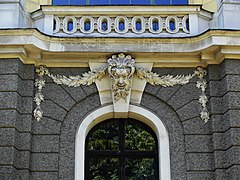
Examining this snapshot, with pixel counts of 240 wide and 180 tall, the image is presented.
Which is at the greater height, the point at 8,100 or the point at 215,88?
the point at 215,88

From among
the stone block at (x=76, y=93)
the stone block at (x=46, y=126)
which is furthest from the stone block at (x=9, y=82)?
the stone block at (x=76, y=93)

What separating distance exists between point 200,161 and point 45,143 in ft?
9.84

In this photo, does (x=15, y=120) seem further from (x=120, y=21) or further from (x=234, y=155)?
(x=234, y=155)

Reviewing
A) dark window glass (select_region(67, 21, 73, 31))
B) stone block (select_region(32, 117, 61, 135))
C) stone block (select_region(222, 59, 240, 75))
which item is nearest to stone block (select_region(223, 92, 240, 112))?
stone block (select_region(222, 59, 240, 75))

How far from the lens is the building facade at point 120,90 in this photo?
33.9 feet

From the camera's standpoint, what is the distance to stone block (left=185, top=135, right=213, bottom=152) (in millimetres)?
10438

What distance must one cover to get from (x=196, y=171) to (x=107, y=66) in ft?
8.91

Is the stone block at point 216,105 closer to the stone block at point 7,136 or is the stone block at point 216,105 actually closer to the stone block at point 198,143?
the stone block at point 198,143

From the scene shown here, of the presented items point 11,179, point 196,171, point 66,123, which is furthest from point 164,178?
point 11,179

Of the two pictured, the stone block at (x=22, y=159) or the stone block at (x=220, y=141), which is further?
the stone block at (x=220, y=141)

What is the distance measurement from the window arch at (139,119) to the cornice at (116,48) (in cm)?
104

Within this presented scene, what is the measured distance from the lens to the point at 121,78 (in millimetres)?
10695

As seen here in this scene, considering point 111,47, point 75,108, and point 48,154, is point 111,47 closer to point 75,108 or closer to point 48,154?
point 75,108

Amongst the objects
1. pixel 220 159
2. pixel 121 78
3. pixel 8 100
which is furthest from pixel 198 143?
pixel 8 100
